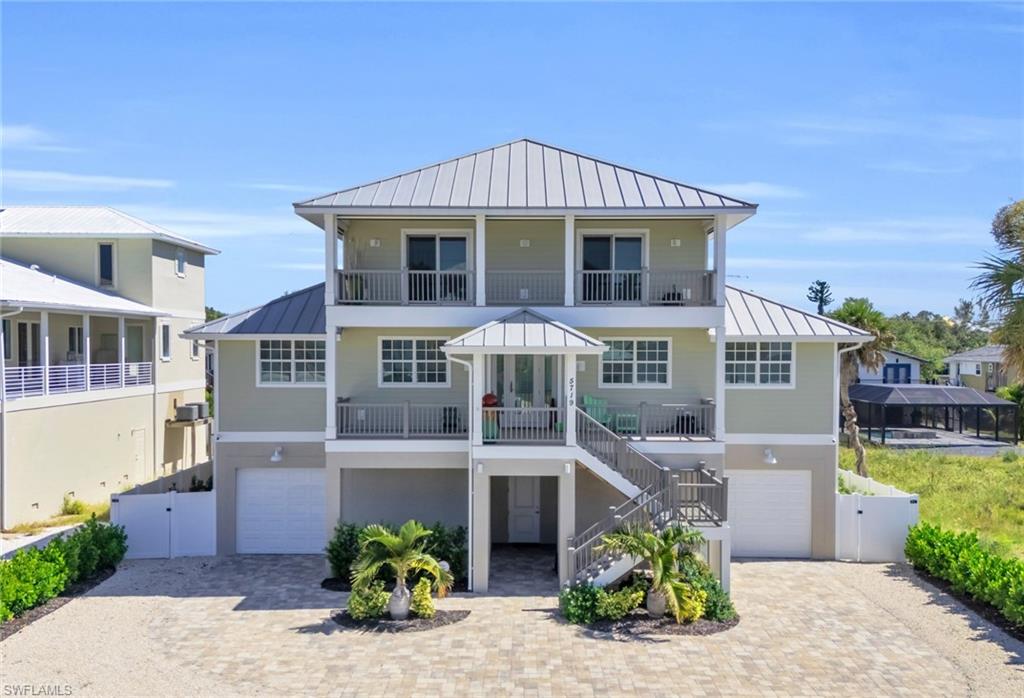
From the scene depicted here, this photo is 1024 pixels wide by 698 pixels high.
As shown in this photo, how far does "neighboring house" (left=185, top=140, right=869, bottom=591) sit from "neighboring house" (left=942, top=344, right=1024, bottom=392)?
40662mm

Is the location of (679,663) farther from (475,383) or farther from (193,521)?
(193,521)

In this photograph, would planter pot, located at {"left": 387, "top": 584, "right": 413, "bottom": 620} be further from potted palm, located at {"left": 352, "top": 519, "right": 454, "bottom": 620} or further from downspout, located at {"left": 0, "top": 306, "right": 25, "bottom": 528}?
downspout, located at {"left": 0, "top": 306, "right": 25, "bottom": 528}

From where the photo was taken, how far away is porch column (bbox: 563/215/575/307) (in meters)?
17.8

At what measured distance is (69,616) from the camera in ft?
49.4

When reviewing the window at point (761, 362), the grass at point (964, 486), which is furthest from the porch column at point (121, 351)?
the grass at point (964, 486)

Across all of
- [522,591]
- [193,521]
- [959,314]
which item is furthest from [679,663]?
[959,314]

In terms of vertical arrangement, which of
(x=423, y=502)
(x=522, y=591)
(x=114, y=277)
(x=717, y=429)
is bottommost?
(x=522, y=591)

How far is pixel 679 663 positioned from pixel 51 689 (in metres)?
9.25

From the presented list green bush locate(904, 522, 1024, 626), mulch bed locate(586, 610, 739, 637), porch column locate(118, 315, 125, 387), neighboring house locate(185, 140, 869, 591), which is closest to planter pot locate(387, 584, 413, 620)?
neighboring house locate(185, 140, 869, 591)

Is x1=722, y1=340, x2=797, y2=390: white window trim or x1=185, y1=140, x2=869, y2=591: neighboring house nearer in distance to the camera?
x1=185, y1=140, x2=869, y2=591: neighboring house

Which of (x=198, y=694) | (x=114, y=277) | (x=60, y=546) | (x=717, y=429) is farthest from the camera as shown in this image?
(x=114, y=277)

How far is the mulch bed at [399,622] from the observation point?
14438 mm

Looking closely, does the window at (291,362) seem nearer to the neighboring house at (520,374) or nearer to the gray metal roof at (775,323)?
the neighboring house at (520,374)

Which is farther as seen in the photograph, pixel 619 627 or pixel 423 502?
pixel 423 502
